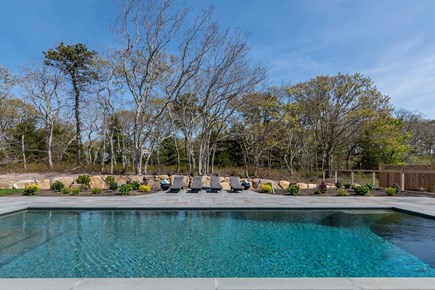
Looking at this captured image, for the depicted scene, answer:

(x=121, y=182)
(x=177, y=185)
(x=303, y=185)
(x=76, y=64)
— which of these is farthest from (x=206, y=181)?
(x=76, y=64)

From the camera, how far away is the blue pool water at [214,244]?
414 cm

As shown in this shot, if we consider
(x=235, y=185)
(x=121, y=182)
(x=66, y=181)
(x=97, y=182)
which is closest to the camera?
(x=235, y=185)

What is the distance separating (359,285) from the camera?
309 centimetres

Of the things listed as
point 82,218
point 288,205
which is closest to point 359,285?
point 288,205

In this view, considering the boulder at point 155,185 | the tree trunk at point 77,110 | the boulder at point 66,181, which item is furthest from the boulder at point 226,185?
the tree trunk at point 77,110

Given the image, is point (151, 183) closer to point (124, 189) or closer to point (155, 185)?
point (155, 185)

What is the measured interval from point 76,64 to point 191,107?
392 inches

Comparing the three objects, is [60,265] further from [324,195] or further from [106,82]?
[106,82]

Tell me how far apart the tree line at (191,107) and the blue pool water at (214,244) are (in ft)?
26.1

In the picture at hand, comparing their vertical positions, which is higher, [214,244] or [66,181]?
[66,181]

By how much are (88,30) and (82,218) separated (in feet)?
33.8

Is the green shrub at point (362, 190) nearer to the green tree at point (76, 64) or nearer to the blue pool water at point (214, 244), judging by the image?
the blue pool water at point (214, 244)

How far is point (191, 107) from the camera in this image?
57.5ft

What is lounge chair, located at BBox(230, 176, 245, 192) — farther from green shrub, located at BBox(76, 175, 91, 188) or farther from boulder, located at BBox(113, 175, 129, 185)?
green shrub, located at BBox(76, 175, 91, 188)
